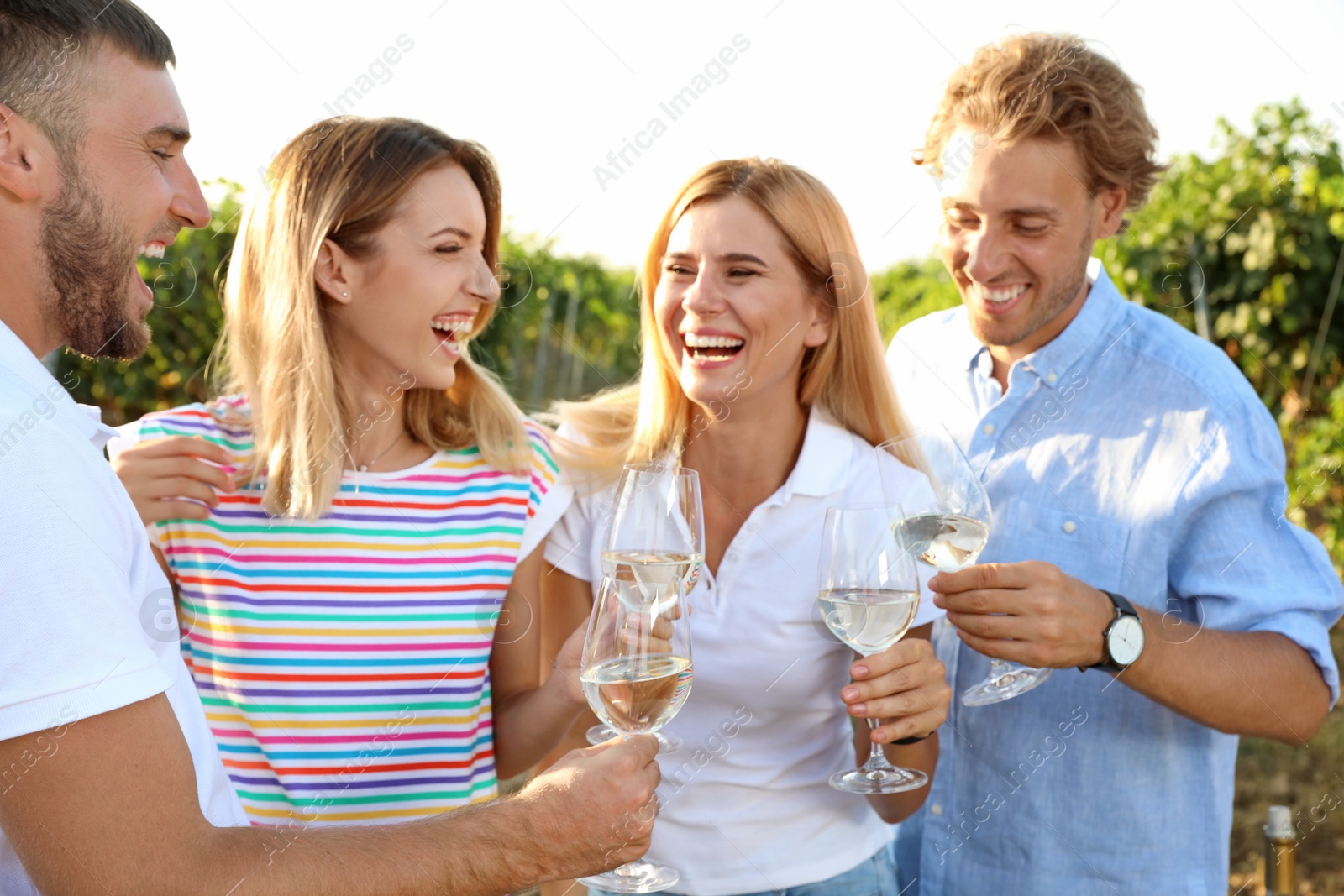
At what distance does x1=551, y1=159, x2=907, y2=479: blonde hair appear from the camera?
2.89 meters

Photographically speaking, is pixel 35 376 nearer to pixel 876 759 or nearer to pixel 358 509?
pixel 358 509

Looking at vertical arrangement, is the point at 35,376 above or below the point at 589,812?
above

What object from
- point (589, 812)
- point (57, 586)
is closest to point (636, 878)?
point (589, 812)

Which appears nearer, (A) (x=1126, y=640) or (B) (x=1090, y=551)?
(A) (x=1126, y=640)

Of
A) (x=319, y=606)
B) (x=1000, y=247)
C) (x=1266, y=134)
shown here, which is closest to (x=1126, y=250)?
(x=1266, y=134)

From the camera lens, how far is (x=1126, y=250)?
7.98m

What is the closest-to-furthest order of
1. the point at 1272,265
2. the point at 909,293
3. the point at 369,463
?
1. the point at 369,463
2. the point at 1272,265
3. the point at 909,293

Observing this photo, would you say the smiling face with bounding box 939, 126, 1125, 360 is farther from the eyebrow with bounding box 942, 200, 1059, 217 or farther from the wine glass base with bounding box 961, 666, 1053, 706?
the wine glass base with bounding box 961, 666, 1053, 706

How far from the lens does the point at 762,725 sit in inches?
105

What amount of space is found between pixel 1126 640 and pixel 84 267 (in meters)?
2.21

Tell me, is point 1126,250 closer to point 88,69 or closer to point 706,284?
point 706,284

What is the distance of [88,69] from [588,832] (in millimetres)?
1568

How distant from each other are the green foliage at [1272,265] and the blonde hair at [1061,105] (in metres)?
4.77

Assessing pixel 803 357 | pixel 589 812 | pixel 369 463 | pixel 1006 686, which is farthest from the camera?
pixel 803 357
